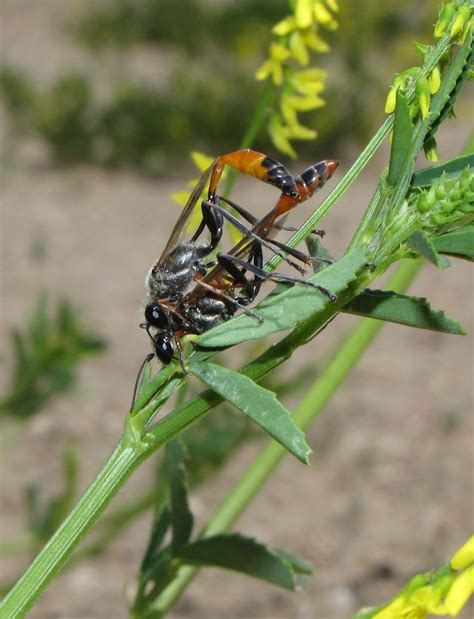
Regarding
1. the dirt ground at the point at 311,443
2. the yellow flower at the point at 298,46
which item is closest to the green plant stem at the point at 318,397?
the yellow flower at the point at 298,46

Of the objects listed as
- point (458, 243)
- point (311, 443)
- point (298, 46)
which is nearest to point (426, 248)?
point (458, 243)

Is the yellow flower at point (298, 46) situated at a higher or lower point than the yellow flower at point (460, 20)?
lower

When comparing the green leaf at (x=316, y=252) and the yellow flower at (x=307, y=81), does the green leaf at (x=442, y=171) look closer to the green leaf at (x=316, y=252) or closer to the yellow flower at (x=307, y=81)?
the green leaf at (x=316, y=252)

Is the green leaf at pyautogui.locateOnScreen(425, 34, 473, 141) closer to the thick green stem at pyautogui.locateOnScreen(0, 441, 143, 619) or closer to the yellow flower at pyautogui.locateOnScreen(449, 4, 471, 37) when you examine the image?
the yellow flower at pyautogui.locateOnScreen(449, 4, 471, 37)

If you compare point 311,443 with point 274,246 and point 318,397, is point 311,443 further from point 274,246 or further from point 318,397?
point 274,246

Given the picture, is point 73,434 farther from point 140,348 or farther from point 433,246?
point 433,246
